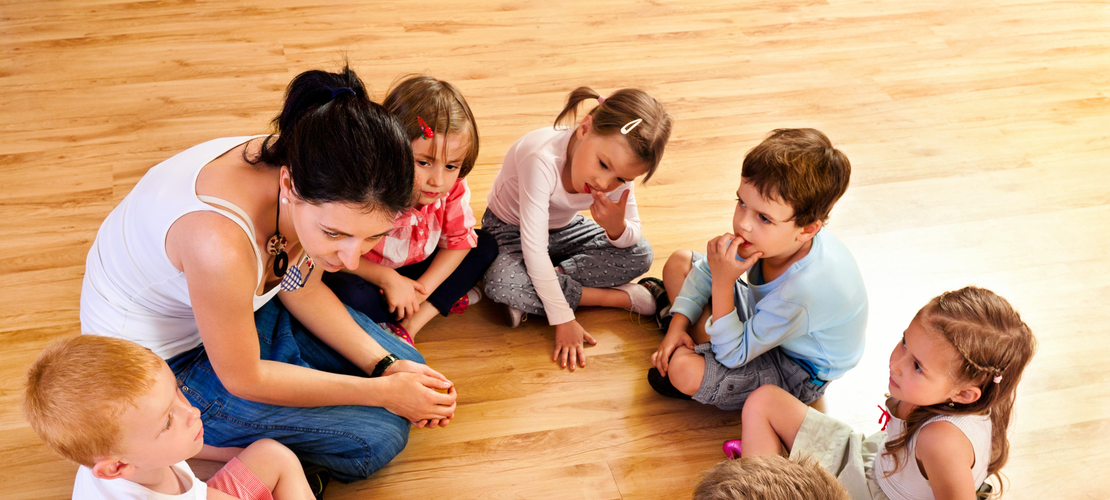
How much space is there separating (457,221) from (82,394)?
925 millimetres

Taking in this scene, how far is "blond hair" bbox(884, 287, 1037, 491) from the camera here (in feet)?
4.22

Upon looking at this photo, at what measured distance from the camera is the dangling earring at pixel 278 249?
1345 millimetres

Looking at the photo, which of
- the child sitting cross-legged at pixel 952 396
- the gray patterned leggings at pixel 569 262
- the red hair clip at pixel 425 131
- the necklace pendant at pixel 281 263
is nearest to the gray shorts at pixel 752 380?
the child sitting cross-legged at pixel 952 396

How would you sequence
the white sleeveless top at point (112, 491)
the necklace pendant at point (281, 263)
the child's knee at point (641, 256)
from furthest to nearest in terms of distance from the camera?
the child's knee at point (641, 256), the necklace pendant at point (281, 263), the white sleeveless top at point (112, 491)

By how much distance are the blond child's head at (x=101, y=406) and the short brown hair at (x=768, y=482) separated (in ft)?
2.50

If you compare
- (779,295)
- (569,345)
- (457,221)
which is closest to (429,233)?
(457,221)

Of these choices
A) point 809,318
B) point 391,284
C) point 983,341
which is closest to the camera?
point 983,341

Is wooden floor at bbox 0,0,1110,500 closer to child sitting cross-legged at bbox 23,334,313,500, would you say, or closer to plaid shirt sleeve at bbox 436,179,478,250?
plaid shirt sleeve at bbox 436,179,478,250

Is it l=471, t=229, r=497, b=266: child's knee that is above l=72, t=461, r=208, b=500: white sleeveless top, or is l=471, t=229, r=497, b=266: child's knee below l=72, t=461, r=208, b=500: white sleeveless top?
below

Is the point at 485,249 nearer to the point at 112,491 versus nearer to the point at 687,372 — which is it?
the point at 687,372

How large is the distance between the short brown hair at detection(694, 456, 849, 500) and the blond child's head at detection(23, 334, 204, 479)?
2.50 feet

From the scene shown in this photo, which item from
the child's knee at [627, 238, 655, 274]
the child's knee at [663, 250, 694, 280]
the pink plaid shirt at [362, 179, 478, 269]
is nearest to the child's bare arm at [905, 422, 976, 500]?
the child's knee at [663, 250, 694, 280]

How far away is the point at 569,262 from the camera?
2.02 meters

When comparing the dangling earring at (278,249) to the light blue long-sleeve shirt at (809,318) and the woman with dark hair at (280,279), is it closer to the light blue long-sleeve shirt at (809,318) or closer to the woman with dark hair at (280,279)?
the woman with dark hair at (280,279)
